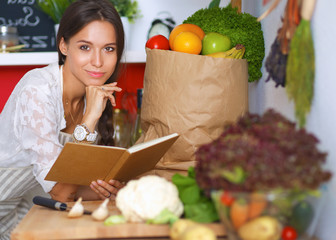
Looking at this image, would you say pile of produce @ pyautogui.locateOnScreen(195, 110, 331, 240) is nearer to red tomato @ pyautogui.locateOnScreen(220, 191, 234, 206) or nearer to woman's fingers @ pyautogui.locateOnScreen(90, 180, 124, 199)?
red tomato @ pyautogui.locateOnScreen(220, 191, 234, 206)

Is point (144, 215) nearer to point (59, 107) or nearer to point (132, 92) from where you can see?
point (59, 107)

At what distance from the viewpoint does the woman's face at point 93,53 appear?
1552 millimetres

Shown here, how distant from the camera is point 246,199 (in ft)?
2.17

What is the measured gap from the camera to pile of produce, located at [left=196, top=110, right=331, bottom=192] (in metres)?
0.66

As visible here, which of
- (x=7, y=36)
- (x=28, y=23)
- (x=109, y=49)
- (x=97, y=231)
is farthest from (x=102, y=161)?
(x=28, y=23)

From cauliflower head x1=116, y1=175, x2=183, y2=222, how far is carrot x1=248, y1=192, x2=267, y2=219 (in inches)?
8.5

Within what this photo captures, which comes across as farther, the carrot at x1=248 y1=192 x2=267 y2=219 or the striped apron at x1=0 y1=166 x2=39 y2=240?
the striped apron at x1=0 y1=166 x2=39 y2=240

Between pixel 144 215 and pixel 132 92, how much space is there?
1.53 m

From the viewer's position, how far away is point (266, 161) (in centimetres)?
67

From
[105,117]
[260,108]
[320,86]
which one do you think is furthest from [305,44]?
[105,117]

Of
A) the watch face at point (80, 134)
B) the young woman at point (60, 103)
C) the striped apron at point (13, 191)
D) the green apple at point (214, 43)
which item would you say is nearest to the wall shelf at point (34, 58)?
the young woman at point (60, 103)

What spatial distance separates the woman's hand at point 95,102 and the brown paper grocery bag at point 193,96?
34 cm

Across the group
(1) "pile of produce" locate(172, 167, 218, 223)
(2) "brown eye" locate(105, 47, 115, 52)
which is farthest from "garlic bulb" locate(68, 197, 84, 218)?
(2) "brown eye" locate(105, 47, 115, 52)

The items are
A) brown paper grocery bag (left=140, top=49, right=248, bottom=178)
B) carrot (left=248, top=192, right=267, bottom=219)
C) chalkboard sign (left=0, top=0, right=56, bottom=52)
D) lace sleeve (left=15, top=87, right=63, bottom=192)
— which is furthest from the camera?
chalkboard sign (left=0, top=0, right=56, bottom=52)
